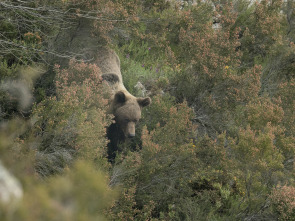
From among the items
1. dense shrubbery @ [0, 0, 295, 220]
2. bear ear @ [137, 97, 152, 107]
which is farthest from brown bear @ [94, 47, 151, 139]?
dense shrubbery @ [0, 0, 295, 220]

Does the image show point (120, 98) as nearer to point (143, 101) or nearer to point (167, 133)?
point (143, 101)

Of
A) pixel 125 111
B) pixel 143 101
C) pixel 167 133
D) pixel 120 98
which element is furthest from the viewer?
pixel 143 101

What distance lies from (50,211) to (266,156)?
480cm

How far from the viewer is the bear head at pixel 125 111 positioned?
6886 millimetres

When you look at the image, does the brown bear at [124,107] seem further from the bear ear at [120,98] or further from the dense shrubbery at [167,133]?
the dense shrubbery at [167,133]

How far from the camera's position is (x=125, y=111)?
6.92 meters

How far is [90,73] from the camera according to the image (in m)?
A: 6.71

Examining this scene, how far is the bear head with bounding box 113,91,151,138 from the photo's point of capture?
6886 mm

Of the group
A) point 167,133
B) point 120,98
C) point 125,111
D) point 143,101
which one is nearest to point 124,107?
point 125,111

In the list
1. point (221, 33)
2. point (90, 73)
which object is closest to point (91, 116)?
point (90, 73)

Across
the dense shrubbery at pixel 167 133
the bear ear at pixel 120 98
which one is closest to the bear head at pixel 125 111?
the bear ear at pixel 120 98

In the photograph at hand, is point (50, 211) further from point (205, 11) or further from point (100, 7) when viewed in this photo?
point (205, 11)

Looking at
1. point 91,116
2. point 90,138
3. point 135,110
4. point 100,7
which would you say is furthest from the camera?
point 100,7

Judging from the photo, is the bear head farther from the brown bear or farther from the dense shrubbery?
the dense shrubbery
